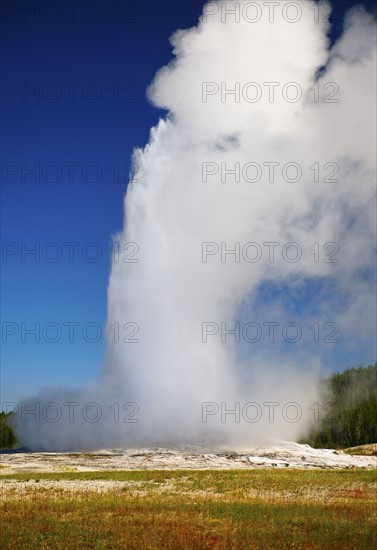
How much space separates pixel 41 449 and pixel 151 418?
1695 cm

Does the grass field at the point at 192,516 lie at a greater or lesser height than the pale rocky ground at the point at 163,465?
greater

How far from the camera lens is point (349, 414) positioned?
134 meters

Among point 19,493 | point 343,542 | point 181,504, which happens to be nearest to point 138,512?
point 181,504

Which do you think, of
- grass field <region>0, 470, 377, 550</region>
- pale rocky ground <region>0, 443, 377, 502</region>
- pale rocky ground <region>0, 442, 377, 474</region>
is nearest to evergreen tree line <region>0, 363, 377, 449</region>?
pale rocky ground <region>0, 443, 377, 502</region>

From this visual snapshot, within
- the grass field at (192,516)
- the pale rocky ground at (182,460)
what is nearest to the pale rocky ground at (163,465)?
the pale rocky ground at (182,460)

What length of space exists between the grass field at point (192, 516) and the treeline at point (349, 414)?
101 metres

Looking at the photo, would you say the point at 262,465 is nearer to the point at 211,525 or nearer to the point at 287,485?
the point at 287,485

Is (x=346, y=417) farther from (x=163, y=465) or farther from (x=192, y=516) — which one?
(x=192, y=516)

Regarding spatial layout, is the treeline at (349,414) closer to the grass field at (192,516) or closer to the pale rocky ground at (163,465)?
the pale rocky ground at (163,465)

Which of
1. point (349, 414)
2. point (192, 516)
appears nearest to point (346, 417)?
point (349, 414)

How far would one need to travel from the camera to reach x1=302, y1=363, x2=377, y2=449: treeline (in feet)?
417

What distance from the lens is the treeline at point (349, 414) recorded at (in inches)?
5010

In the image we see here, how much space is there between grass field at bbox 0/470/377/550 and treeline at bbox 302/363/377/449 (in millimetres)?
100663

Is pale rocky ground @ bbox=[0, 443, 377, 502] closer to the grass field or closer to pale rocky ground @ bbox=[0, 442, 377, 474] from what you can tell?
pale rocky ground @ bbox=[0, 442, 377, 474]
